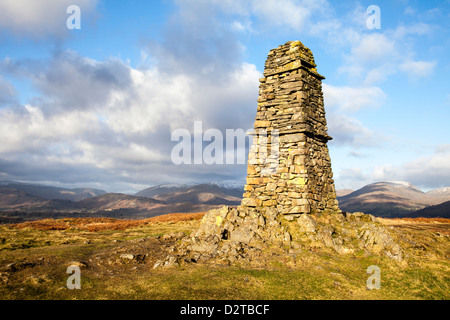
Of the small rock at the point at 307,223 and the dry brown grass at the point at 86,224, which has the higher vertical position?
the small rock at the point at 307,223

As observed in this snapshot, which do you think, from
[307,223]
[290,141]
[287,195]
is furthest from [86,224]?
[307,223]

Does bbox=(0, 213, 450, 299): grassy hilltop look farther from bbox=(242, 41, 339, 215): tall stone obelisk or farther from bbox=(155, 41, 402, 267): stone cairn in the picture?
bbox=(242, 41, 339, 215): tall stone obelisk

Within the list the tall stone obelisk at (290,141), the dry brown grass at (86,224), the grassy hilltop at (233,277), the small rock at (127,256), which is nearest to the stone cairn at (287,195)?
the tall stone obelisk at (290,141)

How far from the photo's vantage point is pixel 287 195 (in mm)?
12805

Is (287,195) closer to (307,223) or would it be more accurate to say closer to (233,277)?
(307,223)

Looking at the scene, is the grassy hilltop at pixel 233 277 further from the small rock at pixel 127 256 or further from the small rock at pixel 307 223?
the small rock at pixel 307 223

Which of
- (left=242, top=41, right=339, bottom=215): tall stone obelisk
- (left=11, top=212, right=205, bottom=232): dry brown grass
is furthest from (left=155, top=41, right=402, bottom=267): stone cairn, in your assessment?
(left=11, top=212, right=205, bottom=232): dry brown grass

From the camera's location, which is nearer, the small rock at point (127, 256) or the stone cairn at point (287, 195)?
the small rock at point (127, 256)

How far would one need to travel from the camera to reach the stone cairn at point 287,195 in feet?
36.4

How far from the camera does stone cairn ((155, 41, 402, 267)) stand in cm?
1109
